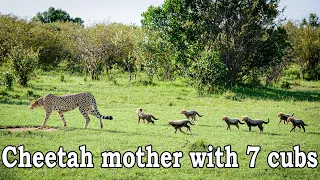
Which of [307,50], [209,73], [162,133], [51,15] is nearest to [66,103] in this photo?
[162,133]

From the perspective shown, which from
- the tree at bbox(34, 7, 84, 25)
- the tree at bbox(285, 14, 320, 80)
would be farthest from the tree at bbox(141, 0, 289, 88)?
the tree at bbox(34, 7, 84, 25)

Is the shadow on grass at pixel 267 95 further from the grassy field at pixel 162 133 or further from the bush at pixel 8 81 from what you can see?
the bush at pixel 8 81

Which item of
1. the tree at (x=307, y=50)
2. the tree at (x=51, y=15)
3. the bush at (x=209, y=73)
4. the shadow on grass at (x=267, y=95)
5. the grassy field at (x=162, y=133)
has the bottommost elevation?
the grassy field at (x=162, y=133)

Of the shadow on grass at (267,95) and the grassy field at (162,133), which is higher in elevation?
the shadow on grass at (267,95)

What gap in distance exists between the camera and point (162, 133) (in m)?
14.3

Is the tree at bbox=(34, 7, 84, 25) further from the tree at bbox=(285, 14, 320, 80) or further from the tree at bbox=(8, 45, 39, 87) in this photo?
the tree at bbox=(8, 45, 39, 87)

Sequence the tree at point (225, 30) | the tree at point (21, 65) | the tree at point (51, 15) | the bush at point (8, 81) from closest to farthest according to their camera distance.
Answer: the bush at point (8, 81) → the tree at point (21, 65) → the tree at point (225, 30) → the tree at point (51, 15)

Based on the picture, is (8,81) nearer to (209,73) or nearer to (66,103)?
(66,103)

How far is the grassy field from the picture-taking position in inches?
399

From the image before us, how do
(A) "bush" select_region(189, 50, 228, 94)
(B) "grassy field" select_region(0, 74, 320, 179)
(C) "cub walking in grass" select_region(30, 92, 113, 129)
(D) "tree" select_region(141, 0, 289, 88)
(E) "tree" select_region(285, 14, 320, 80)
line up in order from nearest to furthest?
(B) "grassy field" select_region(0, 74, 320, 179) → (C) "cub walking in grass" select_region(30, 92, 113, 129) → (A) "bush" select_region(189, 50, 228, 94) → (D) "tree" select_region(141, 0, 289, 88) → (E) "tree" select_region(285, 14, 320, 80)

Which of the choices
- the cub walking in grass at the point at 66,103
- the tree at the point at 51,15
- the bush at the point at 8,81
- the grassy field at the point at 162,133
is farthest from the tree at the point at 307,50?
the tree at the point at 51,15

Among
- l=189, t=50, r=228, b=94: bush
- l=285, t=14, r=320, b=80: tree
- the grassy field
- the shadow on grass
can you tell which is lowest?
the grassy field

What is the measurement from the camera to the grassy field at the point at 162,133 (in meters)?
10.1

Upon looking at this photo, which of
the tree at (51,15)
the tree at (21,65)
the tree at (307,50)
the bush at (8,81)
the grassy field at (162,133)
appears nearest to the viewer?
the grassy field at (162,133)
